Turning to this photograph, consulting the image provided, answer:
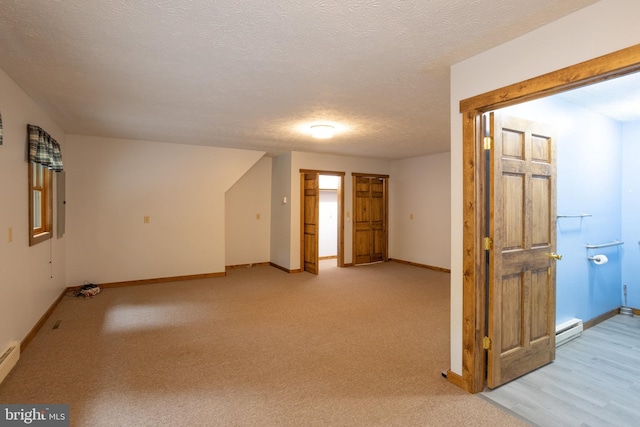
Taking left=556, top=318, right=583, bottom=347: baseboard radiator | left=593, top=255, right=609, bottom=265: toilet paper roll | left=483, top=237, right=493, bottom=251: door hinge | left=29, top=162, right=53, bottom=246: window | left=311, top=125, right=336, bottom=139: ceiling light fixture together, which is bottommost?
left=556, top=318, right=583, bottom=347: baseboard radiator

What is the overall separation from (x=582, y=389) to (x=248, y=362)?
8.37 feet

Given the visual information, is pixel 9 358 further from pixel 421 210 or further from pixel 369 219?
pixel 421 210

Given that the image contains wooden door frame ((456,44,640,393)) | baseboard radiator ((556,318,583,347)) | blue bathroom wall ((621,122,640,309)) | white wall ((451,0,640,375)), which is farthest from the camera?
blue bathroom wall ((621,122,640,309))

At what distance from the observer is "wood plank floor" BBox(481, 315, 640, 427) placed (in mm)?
2068

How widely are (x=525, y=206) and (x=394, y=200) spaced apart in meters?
5.20

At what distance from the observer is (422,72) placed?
2.57 m

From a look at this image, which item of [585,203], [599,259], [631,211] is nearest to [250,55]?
[585,203]

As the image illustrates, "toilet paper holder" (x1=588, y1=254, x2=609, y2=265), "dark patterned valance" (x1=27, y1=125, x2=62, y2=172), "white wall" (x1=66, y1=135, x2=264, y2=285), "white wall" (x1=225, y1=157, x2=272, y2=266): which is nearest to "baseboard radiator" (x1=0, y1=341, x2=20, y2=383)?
"dark patterned valance" (x1=27, y1=125, x2=62, y2=172)

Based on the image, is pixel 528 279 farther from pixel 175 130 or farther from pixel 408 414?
pixel 175 130

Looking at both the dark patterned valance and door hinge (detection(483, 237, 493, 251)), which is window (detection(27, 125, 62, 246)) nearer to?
the dark patterned valance

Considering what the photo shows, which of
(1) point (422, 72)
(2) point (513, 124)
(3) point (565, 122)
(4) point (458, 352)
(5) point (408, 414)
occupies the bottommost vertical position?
(5) point (408, 414)

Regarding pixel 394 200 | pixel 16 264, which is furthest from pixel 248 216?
pixel 16 264

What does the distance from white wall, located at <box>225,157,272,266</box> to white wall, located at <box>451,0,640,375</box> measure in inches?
198

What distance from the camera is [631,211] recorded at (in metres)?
3.89
